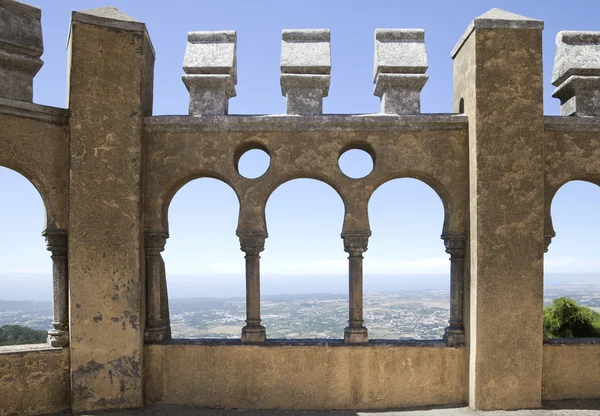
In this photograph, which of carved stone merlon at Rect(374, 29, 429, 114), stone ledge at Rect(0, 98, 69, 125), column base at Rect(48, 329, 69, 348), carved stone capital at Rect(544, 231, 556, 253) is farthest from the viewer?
carved stone merlon at Rect(374, 29, 429, 114)

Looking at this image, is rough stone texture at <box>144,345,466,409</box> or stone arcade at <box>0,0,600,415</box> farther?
rough stone texture at <box>144,345,466,409</box>

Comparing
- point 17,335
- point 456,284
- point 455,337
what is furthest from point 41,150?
point 17,335

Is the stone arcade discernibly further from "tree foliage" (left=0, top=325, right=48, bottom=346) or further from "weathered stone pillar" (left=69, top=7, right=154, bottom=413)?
"tree foliage" (left=0, top=325, right=48, bottom=346)

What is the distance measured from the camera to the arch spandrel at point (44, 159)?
6445 mm

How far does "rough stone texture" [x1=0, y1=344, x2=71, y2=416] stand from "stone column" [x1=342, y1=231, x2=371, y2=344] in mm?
3553

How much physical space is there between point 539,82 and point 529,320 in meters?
2.91

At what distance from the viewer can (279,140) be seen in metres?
7.01

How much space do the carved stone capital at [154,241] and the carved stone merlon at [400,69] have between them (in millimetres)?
3341

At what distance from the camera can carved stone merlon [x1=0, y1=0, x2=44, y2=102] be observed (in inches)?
260

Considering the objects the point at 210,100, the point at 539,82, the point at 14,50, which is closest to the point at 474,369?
the point at 539,82

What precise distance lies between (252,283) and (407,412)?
2.51 m

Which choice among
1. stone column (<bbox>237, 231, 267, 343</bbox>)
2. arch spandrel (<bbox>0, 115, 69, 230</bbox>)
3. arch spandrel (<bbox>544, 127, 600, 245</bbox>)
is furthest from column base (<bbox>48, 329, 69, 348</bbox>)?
arch spandrel (<bbox>544, 127, 600, 245</bbox>)

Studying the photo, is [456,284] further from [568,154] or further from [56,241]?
[56,241]

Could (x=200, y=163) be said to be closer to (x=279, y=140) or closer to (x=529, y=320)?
(x=279, y=140)
